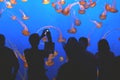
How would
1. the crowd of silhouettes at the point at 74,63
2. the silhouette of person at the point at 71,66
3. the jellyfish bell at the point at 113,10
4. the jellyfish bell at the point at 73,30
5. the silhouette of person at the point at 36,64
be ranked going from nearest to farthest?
the silhouette of person at the point at 71,66 → the crowd of silhouettes at the point at 74,63 → the silhouette of person at the point at 36,64 → the jellyfish bell at the point at 113,10 → the jellyfish bell at the point at 73,30

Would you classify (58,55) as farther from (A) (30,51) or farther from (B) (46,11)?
(A) (30,51)

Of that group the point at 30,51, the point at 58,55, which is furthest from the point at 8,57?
the point at 58,55

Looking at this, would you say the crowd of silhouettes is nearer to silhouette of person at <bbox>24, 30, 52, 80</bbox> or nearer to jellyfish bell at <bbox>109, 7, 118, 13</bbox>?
silhouette of person at <bbox>24, 30, 52, 80</bbox>

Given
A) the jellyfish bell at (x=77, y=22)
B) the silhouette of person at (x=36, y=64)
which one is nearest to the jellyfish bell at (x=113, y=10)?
the jellyfish bell at (x=77, y=22)

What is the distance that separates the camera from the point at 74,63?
2.32 m

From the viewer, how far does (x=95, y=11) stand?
14.0ft

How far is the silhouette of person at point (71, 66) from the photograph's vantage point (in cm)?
218

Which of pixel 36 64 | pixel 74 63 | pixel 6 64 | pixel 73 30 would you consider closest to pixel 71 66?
pixel 74 63

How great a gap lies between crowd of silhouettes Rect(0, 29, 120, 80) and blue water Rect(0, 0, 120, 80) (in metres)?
1.58

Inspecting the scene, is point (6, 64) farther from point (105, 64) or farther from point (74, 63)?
point (105, 64)

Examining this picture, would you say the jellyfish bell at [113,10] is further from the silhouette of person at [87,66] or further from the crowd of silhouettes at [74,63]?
the silhouette of person at [87,66]

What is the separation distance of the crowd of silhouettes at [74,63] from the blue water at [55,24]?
1.58m

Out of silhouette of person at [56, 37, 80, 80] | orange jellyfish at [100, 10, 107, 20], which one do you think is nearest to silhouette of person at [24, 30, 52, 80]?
silhouette of person at [56, 37, 80, 80]

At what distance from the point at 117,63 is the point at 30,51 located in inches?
33.1
